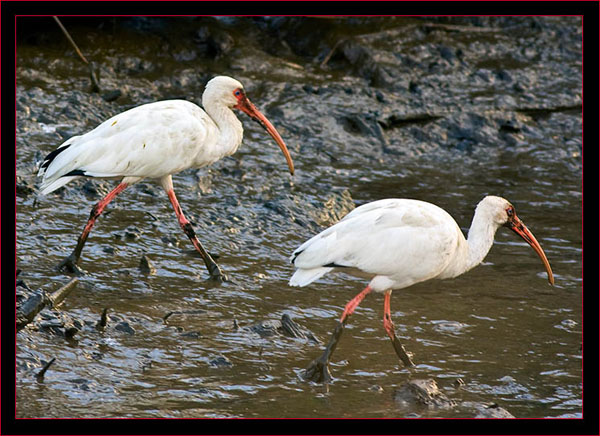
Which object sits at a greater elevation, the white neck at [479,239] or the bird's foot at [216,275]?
the white neck at [479,239]

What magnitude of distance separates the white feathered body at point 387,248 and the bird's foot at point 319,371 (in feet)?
1.61

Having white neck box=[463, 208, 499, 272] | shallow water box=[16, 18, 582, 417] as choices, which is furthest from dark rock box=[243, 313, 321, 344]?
white neck box=[463, 208, 499, 272]

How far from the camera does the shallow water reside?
227 inches

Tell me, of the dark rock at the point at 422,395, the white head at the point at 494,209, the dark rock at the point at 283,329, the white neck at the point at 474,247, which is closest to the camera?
the dark rock at the point at 422,395

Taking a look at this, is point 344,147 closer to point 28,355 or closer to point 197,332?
point 197,332

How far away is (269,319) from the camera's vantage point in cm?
669

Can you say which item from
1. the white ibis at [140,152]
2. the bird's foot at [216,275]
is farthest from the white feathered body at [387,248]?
the white ibis at [140,152]

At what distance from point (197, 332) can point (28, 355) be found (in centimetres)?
116

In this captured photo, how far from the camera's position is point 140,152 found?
7.32 m

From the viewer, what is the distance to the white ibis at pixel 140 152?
7270 mm

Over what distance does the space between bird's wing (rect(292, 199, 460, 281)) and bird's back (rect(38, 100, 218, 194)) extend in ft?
5.84

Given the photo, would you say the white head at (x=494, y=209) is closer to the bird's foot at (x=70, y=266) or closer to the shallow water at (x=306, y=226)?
the shallow water at (x=306, y=226)

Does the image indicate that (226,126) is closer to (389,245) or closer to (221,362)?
(389,245)

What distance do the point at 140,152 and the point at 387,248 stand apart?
230cm
